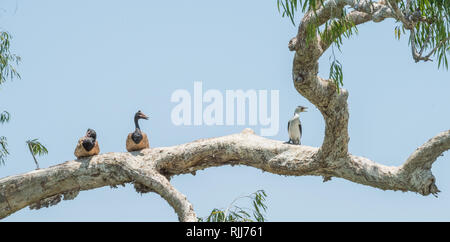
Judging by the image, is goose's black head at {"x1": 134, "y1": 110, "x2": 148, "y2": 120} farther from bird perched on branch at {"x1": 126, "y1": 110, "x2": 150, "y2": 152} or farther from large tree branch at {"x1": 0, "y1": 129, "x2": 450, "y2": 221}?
large tree branch at {"x1": 0, "y1": 129, "x2": 450, "y2": 221}

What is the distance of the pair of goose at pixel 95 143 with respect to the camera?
6113mm

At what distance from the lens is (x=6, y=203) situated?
19.2ft

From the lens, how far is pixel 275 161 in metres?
5.70

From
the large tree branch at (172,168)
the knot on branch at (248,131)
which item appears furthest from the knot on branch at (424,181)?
the knot on branch at (248,131)

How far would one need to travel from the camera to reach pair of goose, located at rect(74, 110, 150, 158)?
6.11 m

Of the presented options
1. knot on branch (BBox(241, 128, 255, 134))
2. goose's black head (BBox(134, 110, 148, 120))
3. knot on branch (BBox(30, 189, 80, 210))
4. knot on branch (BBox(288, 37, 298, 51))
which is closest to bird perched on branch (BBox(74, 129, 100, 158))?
knot on branch (BBox(30, 189, 80, 210))

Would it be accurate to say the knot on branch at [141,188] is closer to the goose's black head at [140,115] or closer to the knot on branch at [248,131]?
the knot on branch at [248,131]

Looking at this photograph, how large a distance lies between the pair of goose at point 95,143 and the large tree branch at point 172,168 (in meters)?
0.12

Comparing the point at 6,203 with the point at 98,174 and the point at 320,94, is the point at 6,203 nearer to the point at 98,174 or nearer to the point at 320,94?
the point at 98,174

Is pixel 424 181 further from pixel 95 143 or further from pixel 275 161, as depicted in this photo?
Answer: pixel 95 143

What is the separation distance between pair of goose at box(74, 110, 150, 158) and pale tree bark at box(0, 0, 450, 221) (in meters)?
0.14

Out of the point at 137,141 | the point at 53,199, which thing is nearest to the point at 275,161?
the point at 137,141

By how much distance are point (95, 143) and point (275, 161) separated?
72.0 inches
